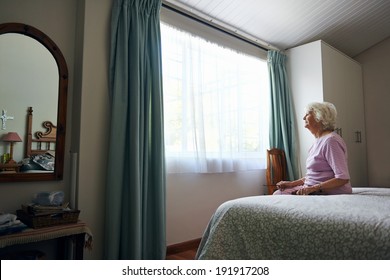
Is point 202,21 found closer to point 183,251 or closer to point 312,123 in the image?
point 312,123

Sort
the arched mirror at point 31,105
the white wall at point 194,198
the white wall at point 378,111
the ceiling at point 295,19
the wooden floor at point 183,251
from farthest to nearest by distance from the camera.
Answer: the white wall at point 378,111
the ceiling at point 295,19
the white wall at point 194,198
the wooden floor at point 183,251
the arched mirror at point 31,105

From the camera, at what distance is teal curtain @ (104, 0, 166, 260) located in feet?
6.14

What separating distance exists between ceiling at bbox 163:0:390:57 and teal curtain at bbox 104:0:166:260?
526 mm

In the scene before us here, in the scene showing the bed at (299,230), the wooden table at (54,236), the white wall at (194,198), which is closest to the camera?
the bed at (299,230)

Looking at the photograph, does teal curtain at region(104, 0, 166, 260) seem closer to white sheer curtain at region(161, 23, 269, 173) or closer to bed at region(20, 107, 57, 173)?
white sheer curtain at region(161, 23, 269, 173)

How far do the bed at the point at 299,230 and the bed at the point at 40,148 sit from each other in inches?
48.0

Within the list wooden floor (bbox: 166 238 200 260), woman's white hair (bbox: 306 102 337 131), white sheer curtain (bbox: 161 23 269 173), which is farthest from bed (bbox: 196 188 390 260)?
white sheer curtain (bbox: 161 23 269 173)

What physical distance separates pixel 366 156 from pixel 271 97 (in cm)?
176

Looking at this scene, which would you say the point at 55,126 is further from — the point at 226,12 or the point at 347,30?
the point at 347,30

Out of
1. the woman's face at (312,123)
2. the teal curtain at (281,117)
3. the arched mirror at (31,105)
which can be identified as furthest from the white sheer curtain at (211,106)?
the woman's face at (312,123)

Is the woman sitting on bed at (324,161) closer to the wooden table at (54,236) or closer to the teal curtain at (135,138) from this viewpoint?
the teal curtain at (135,138)

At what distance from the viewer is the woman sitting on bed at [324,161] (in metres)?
1.62

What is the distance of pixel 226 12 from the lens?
2.69m

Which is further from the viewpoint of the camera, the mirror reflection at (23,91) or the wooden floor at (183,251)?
the wooden floor at (183,251)
